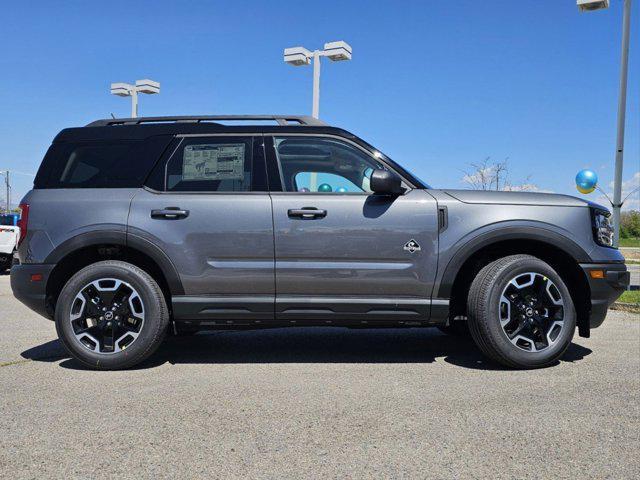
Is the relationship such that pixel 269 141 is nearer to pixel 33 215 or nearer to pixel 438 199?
pixel 438 199

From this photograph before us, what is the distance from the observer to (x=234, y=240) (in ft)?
13.8

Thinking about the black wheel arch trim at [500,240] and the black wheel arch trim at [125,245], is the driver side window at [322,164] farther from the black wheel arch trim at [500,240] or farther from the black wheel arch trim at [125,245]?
the black wheel arch trim at [125,245]

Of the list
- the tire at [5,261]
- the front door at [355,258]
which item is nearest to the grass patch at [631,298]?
the front door at [355,258]

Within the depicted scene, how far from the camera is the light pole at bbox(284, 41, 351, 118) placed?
14.7 meters

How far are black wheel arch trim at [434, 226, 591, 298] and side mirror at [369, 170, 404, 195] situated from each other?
691 millimetres

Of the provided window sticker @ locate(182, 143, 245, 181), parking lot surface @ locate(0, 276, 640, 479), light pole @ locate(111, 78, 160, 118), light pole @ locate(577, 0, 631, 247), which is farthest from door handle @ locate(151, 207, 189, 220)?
light pole @ locate(111, 78, 160, 118)

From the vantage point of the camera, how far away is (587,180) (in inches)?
620

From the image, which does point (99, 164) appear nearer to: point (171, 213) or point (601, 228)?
point (171, 213)

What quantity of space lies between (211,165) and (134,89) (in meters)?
13.9

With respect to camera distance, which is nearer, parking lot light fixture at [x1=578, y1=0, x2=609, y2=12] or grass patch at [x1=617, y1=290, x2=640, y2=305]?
grass patch at [x1=617, y1=290, x2=640, y2=305]

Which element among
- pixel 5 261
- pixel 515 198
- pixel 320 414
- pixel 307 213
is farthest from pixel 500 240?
pixel 5 261

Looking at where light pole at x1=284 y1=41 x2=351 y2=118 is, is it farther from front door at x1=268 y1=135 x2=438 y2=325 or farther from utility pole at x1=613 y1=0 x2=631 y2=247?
front door at x1=268 y1=135 x2=438 y2=325

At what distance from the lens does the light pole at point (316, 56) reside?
14656 mm

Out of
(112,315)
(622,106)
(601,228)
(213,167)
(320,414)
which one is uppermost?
(622,106)
